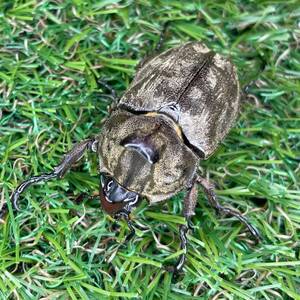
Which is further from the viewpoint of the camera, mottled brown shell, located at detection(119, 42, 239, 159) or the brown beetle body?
mottled brown shell, located at detection(119, 42, 239, 159)

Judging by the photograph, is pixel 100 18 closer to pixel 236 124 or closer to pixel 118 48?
pixel 118 48

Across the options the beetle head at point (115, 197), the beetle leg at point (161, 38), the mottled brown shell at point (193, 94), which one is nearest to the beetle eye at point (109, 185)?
the beetle head at point (115, 197)

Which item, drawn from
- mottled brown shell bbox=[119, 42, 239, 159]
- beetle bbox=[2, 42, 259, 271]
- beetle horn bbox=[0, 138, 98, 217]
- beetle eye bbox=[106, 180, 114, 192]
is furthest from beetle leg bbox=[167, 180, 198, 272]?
beetle horn bbox=[0, 138, 98, 217]

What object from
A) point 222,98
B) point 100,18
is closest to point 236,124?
point 222,98

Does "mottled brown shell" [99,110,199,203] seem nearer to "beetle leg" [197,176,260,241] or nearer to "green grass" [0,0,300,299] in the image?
"beetle leg" [197,176,260,241]

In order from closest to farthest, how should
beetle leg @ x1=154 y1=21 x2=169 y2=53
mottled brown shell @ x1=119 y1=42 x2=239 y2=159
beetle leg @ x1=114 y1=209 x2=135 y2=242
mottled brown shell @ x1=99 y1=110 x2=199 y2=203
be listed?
mottled brown shell @ x1=99 y1=110 x2=199 y2=203 → beetle leg @ x1=114 y1=209 x2=135 y2=242 → mottled brown shell @ x1=119 y1=42 x2=239 y2=159 → beetle leg @ x1=154 y1=21 x2=169 y2=53

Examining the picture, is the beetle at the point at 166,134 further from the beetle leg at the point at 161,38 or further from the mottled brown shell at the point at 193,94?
the beetle leg at the point at 161,38
